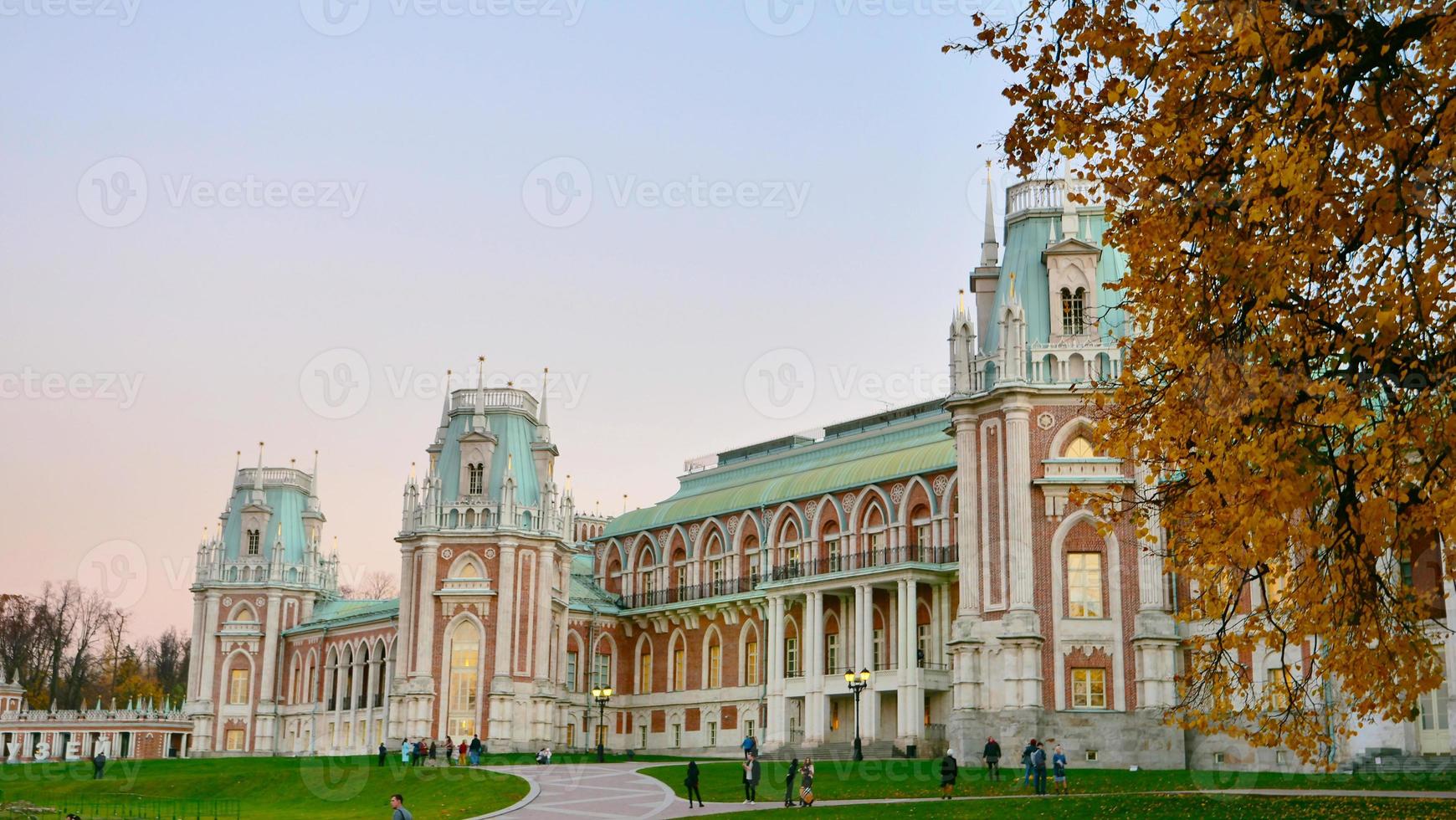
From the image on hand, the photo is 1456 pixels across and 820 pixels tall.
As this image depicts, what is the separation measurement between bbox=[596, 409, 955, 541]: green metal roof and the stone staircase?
22.9m

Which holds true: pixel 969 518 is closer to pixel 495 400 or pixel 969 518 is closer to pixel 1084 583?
pixel 1084 583

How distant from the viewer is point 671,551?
2864 inches

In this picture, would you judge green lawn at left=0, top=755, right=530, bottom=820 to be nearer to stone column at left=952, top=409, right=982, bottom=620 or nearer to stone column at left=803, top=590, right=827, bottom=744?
stone column at left=803, top=590, right=827, bottom=744

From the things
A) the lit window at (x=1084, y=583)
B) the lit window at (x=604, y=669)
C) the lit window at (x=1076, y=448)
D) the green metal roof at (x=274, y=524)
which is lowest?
the lit window at (x=604, y=669)

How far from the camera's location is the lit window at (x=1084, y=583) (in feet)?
143

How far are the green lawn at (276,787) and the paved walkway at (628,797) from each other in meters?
1.09

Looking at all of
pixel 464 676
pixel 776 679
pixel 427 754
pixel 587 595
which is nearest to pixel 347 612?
pixel 587 595

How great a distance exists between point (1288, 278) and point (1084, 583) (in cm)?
3187

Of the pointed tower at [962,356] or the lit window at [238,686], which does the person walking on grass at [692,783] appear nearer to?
the pointed tower at [962,356]

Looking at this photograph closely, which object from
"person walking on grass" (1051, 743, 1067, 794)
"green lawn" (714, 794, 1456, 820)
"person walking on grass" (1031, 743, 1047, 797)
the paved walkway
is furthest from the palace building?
"green lawn" (714, 794, 1456, 820)

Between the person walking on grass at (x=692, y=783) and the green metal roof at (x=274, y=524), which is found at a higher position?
the green metal roof at (x=274, y=524)

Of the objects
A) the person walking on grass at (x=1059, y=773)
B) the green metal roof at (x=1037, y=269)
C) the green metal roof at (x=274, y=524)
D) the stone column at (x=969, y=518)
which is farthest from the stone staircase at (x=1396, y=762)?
the green metal roof at (x=274, y=524)

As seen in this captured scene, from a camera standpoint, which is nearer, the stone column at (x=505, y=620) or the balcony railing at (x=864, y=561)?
the balcony railing at (x=864, y=561)

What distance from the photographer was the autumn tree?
12.5 m
